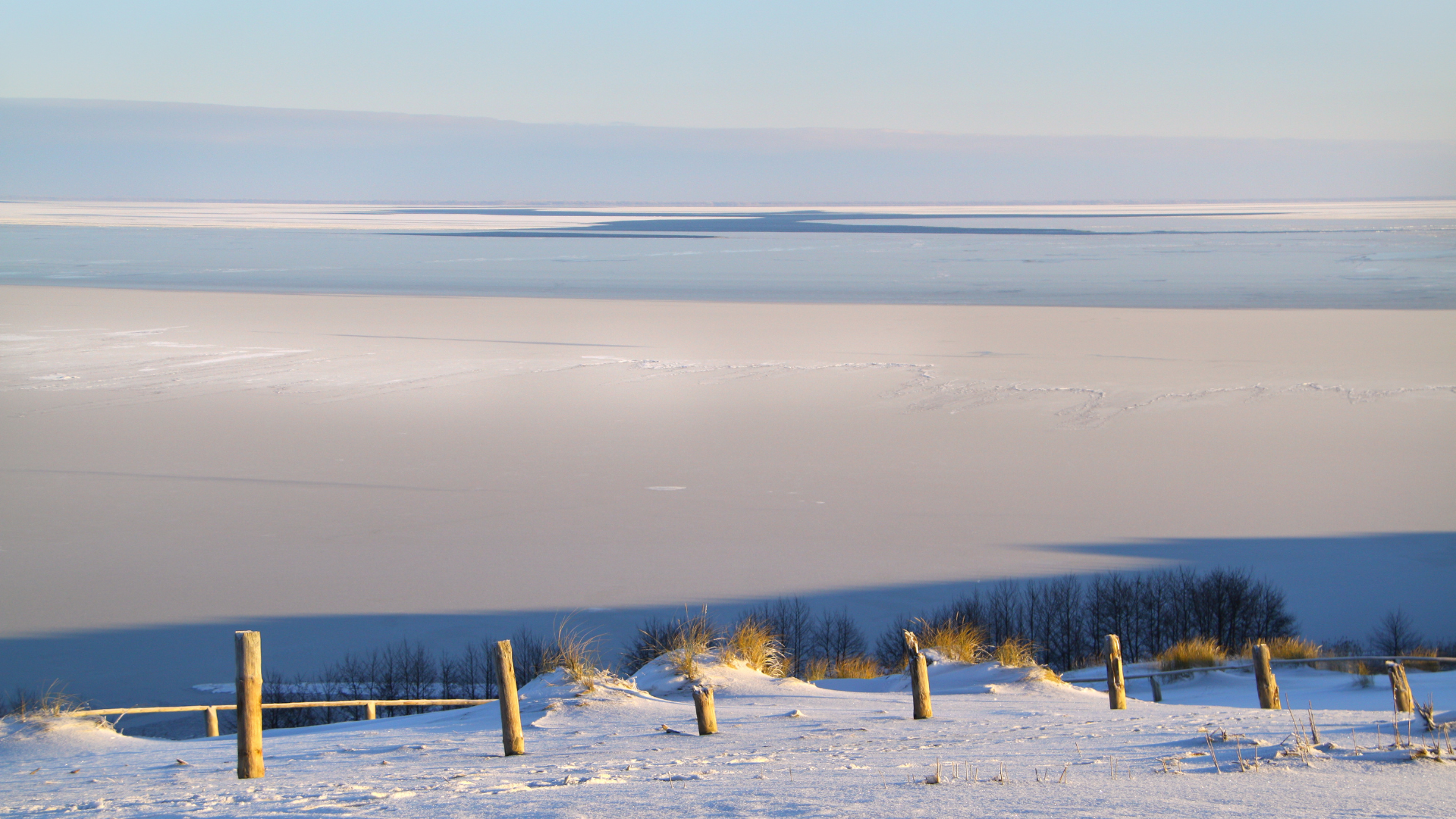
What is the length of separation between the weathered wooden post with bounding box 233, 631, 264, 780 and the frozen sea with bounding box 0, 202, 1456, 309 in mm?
44333

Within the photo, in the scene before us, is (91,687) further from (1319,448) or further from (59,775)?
(1319,448)

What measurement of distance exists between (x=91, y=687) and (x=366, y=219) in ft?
513

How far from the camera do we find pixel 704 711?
298 inches

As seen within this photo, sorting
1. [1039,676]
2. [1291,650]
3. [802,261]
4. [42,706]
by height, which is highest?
[802,261]

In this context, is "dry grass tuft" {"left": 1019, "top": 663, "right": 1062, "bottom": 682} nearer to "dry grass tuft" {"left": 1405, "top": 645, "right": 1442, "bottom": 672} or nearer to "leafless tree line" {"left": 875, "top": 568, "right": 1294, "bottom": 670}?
"dry grass tuft" {"left": 1405, "top": 645, "right": 1442, "bottom": 672}

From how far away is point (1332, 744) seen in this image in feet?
18.7

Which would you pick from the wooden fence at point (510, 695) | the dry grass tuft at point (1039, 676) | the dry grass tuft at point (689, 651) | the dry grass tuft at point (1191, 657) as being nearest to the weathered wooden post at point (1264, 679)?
the wooden fence at point (510, 695)

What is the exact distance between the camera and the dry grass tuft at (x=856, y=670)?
1420cm

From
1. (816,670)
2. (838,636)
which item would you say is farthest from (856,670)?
(838,636)

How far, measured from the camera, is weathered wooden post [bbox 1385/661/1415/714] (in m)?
6.47

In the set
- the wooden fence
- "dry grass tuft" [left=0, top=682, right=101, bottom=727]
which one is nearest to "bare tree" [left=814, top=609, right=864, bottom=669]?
the wooden fence

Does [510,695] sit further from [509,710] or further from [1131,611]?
[1131,611]

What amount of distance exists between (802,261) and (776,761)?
70.9 metres

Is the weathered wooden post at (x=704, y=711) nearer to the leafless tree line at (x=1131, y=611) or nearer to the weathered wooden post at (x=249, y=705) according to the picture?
the weathered wooden post at (x=249, y=705)
